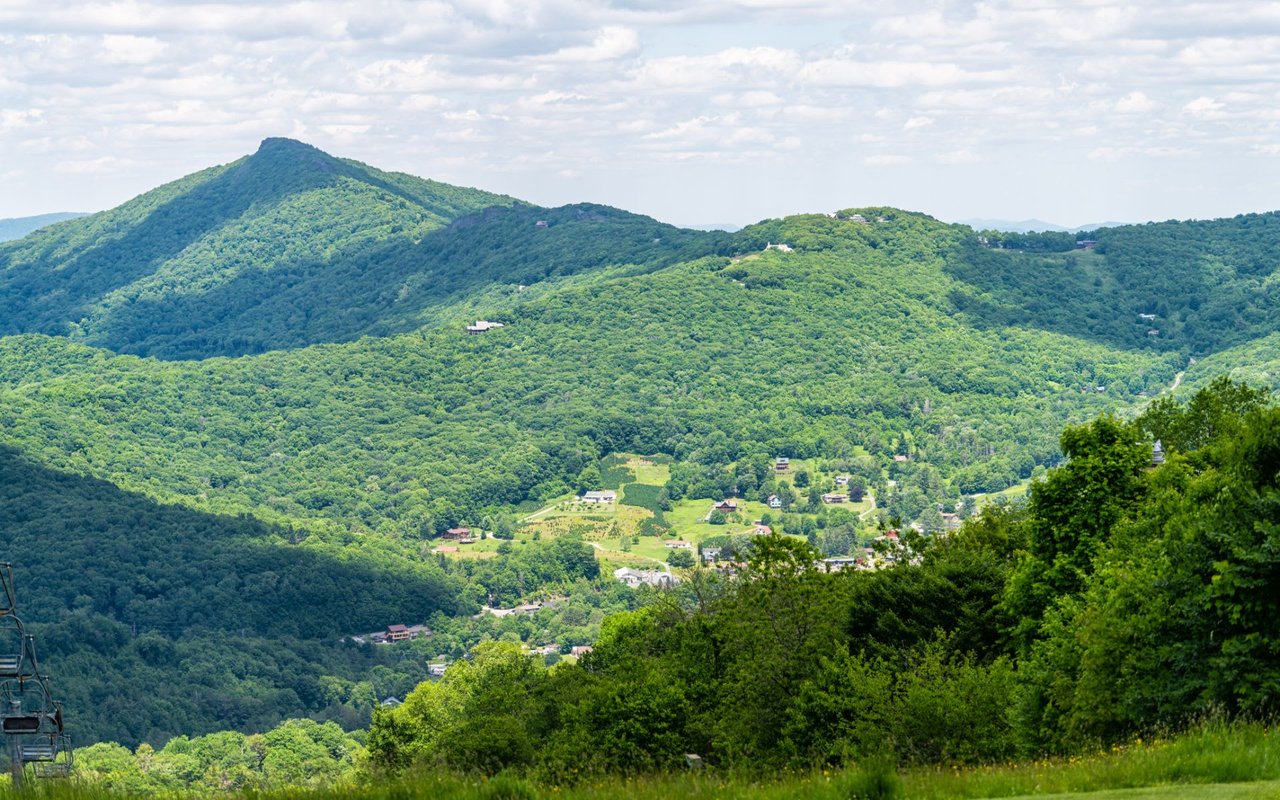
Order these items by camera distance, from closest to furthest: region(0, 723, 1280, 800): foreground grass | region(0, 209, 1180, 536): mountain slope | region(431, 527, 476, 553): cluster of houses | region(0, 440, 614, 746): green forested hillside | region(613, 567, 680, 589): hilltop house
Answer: region(0, 723, 1280, 800): foreground grass, region(0, 440, 614, 746): green forested hillside, region(613, 567, 680, 589): hilltop house, region(431, 527, 476, 553): cluster of houses, region(0, 209, 1180, 536): mountain slope

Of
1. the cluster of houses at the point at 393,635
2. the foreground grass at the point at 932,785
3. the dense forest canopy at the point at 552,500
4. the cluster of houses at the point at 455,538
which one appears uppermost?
the foreground grass at the point at 932,785

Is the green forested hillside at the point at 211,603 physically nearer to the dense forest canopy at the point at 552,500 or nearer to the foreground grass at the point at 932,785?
the dense forest canopy at the point at 552,500

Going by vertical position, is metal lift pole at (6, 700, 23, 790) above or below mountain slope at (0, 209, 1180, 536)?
above

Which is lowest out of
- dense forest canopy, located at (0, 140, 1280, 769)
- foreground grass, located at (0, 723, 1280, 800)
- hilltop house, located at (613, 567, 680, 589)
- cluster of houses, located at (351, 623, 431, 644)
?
cluster of houses, located at (351, 623, 431, 644)

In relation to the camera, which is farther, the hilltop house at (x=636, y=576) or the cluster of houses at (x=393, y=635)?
the hilltop house at (x=636, y=576)

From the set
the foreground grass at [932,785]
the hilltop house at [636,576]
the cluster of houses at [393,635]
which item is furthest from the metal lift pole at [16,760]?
the hilltop house at [636,576]

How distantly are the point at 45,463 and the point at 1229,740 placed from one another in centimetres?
14774

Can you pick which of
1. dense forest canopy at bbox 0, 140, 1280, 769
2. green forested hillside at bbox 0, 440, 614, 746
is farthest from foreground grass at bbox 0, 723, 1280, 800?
green forested hillside at bbox 0, 440, 614, 746

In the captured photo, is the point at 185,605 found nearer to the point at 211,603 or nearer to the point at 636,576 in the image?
the point at 211,603

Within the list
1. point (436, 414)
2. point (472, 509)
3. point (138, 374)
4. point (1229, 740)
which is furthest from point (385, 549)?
point (1229, 740)

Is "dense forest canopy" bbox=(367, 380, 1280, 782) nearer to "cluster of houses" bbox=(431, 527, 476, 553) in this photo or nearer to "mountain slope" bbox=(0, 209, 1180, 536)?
"cluster of houses" bbox=(431, 527, 476, 553)

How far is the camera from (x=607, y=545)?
440ft

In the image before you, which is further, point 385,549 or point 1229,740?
point 385,549

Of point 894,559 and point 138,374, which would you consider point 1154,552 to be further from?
point 138,374
